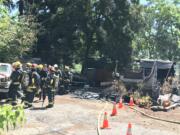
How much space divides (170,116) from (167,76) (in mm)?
8221

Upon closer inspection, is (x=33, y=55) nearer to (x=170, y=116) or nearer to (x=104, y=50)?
(x=104, y=50)

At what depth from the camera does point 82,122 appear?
49.0 ft

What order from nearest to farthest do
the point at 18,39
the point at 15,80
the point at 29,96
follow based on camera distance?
the point at 15,80 < the point at 29,96 < the point at 18,39

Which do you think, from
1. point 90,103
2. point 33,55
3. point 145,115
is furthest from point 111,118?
point 33,55

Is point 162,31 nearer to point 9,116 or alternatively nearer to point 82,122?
point 82,122

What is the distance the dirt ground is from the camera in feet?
43.1

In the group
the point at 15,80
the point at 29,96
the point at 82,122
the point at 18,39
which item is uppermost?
the point at 18,39

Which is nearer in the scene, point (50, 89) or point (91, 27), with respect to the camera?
point (50, 89)

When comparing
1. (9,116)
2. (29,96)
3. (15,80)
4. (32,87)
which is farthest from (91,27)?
(9,116)

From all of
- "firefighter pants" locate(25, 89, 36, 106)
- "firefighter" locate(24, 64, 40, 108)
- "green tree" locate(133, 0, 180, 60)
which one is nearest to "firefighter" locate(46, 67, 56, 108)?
"firefighter" locate(24, 64, 40, 108)

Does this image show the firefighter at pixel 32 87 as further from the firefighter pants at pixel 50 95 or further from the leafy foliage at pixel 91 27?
the leafy foliage at pixel 91 27

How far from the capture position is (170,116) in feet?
58.9

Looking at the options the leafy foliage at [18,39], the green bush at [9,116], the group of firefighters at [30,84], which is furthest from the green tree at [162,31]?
the green bush at [9,116]

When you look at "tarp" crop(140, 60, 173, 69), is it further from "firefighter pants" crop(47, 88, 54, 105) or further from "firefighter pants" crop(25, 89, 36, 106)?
"firefighter pants" crop(25, 89, 36, 106)
